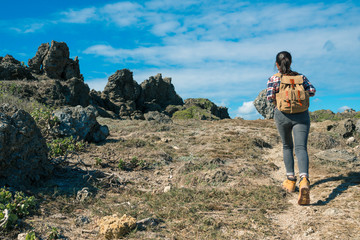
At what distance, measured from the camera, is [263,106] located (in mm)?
21531

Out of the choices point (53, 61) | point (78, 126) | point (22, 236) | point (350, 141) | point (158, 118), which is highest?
point (53, 61)

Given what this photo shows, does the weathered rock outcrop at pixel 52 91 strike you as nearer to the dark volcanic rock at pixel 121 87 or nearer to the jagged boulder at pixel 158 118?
the jagged boulder at pixel 158 118

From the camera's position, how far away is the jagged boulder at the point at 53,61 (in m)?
34.0

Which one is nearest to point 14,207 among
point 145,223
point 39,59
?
point 145,223

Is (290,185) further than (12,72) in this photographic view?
No

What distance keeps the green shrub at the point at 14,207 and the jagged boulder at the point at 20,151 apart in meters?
0.80

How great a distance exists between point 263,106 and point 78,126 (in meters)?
14.7

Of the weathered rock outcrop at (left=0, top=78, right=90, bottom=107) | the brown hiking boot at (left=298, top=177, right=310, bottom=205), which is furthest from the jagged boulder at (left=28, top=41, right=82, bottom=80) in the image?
the brown hiking boot at (left=298, top=177, right=310, bottom=205)

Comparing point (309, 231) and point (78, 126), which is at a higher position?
point (78, 126)

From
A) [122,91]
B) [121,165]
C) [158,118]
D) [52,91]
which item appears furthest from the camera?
[122,91]

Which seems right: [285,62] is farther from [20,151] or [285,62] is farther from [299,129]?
[20,151]

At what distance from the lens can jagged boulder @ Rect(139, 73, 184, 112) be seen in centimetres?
4476

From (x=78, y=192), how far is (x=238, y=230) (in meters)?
2.90

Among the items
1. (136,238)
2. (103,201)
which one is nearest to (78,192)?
(103,201)
